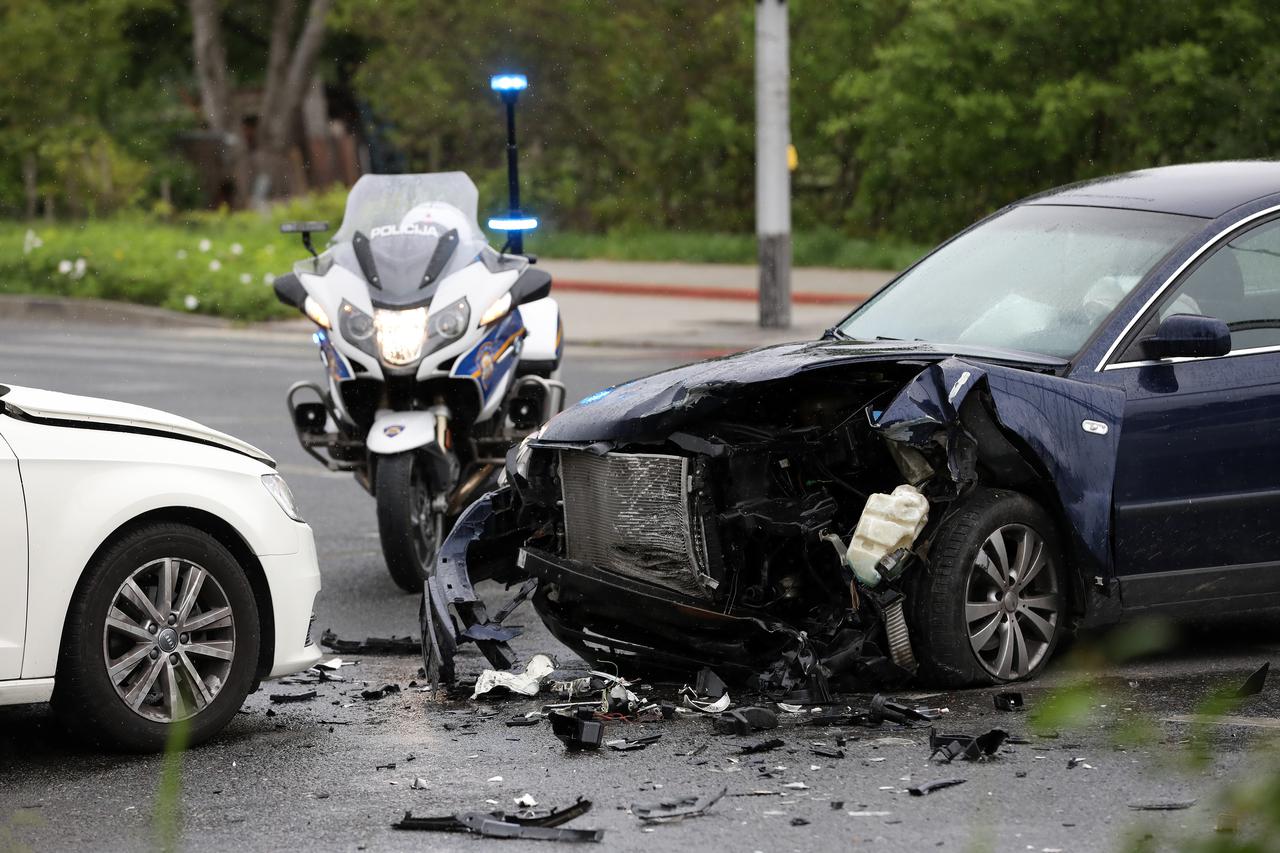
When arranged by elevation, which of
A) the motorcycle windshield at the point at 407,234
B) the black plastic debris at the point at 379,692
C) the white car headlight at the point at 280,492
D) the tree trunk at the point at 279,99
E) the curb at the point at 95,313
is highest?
the tree trunk at the point at 279,99

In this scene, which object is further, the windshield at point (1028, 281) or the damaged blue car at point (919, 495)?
the windshield at point (1028, 281)

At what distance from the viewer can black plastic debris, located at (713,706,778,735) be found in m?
5.65

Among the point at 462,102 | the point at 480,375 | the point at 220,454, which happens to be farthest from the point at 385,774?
the point at 462,102

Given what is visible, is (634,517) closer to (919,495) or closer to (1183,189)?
(919,495)

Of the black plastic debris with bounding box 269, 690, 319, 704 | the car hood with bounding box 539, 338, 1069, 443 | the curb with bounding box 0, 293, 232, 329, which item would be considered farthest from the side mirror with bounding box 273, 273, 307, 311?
the curb with bounding box 0, 293, 232, 329

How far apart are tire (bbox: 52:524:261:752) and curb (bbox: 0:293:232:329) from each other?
18.2 meters

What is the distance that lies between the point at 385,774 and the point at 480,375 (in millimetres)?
3407

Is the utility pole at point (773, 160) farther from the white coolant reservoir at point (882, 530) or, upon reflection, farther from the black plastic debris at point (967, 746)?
the black plastic debris at point (967, 746)

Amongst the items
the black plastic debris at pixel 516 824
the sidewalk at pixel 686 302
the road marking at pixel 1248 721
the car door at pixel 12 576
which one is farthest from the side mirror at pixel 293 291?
the sidewalk at pixel 686 302

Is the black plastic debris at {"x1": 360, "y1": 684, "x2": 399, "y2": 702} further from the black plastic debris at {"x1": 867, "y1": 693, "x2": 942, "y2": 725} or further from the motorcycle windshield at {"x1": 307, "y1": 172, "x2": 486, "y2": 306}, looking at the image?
the motorcycle windshield at {"x1": 307, "y1": 172, "x2": 486, "y2": 306}

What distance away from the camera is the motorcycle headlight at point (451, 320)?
848 cm

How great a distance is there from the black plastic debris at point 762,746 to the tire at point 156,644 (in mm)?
1492

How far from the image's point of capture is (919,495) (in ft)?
19.6

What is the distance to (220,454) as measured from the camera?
594cm
